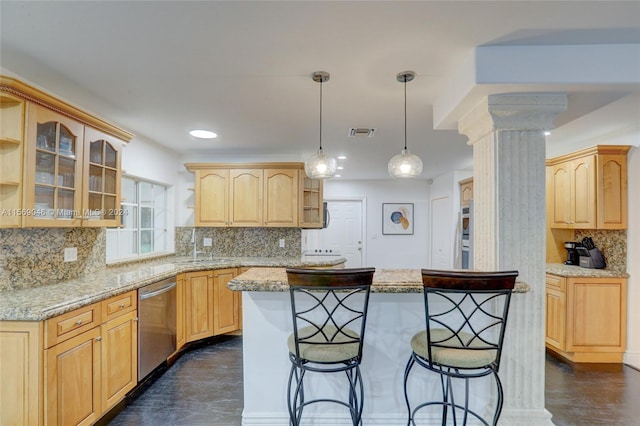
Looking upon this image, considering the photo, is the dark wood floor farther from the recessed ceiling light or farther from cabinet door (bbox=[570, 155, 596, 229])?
the recessed ceiling light

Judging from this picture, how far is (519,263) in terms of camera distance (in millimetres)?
2090

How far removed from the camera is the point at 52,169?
216cm

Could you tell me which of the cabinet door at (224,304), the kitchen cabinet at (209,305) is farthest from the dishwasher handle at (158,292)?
the cabinet door at (224,304)

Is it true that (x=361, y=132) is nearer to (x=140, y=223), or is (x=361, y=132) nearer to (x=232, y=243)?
(x=232, y=243)

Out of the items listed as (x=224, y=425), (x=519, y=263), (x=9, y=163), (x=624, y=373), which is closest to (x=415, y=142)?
(x=519, y=263)

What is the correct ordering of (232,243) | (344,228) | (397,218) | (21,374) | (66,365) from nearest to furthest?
1. (21,374)
2. (66,365)
3. (232,243)
4. (397,218)
5. (344,228)

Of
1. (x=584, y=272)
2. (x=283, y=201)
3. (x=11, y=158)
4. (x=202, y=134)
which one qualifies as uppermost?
(x=202, y=134)

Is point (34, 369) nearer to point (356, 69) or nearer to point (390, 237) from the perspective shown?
point (356, 69)

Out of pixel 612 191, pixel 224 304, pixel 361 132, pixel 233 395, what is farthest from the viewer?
pixel 224 304

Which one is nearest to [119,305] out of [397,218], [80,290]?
[80,290]

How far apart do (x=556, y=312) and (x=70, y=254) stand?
447cm

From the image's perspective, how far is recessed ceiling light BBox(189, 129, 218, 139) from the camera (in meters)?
3.42

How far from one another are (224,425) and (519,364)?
6.44ft

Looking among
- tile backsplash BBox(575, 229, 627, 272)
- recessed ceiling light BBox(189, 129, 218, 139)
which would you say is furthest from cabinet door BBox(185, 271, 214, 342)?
tile backsplash BBox(575, 229, 627, 272)
